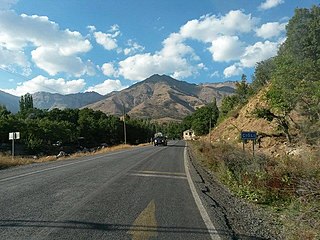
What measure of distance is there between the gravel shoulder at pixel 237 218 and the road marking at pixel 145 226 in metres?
1.16

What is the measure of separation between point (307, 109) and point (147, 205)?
89.2 ft

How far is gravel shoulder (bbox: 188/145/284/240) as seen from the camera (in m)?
6.44

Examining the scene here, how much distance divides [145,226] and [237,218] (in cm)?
224

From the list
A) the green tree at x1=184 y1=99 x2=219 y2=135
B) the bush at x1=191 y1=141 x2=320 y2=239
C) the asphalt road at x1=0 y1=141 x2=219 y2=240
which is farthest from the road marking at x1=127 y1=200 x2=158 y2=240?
the green tree at x1=184 y1=99 x2=219 y2=135

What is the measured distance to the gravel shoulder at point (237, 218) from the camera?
6.44 m

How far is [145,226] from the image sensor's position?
258 inches

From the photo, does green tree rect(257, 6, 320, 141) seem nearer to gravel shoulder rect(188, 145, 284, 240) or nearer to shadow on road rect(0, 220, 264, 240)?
gravel shoulder rect(188, 145, 284, 240)

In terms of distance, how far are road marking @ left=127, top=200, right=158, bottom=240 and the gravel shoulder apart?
1.16 m

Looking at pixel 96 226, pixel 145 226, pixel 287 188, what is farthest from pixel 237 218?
pixel 96 226

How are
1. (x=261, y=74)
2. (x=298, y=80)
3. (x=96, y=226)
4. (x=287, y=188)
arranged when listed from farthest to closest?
1. (x=261, y=74)
2. (x=298, y=80)
3. (x=287, y=188)
4. (x=96, y=226)

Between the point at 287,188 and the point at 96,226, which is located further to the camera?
the point at 287,188

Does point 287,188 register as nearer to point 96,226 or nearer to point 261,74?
point 96,226

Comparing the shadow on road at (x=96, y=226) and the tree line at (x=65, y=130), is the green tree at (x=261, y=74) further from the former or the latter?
the shadow on road at (x=96, y=226)

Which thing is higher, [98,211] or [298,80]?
[298,80]
